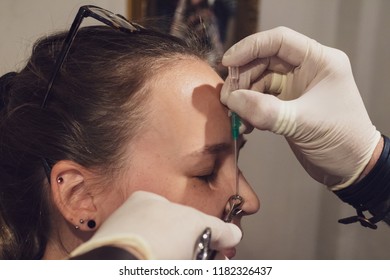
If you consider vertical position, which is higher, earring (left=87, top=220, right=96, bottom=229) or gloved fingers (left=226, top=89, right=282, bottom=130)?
gloved fingers (left=226, top=89, right=282, bottom=130)

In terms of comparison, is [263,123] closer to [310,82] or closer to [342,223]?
[310,82]

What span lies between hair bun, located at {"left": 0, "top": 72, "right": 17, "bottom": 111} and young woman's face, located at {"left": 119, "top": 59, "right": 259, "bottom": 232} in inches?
9.8

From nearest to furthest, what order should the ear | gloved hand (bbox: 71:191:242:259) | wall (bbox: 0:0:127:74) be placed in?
gloved hand (bbox: 71:191:242:259) < the ear < wall (bbox: 0:0:127:74)

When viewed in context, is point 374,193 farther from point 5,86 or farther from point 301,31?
point 5,86

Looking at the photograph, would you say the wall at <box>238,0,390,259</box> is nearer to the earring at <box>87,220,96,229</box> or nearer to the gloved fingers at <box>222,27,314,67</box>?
the gloved fingers at <box>222,27,314,67</box>

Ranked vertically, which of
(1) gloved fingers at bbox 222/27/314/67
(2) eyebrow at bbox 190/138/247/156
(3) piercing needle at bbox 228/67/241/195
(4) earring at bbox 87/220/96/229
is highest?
(1) gloved fingers at bbox 222/27/314/67

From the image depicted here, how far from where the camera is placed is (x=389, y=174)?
795mm

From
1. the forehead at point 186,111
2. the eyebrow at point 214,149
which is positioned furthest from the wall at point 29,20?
the eyebrow at point 214,149

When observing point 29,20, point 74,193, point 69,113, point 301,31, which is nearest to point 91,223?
point 74,193

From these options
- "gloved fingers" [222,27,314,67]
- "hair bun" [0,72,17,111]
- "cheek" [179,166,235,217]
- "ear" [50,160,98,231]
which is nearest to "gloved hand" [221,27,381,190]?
"gloved fingers" [222,27,314,67]

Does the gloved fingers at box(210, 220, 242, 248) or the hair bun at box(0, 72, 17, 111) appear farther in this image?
the hair bun at box(0, 72, 17, 111)

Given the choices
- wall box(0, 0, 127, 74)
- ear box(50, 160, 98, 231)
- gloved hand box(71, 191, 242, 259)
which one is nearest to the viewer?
gloved hand box(71, 191, 242, 259)

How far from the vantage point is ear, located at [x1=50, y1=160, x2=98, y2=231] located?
0.73 meters
